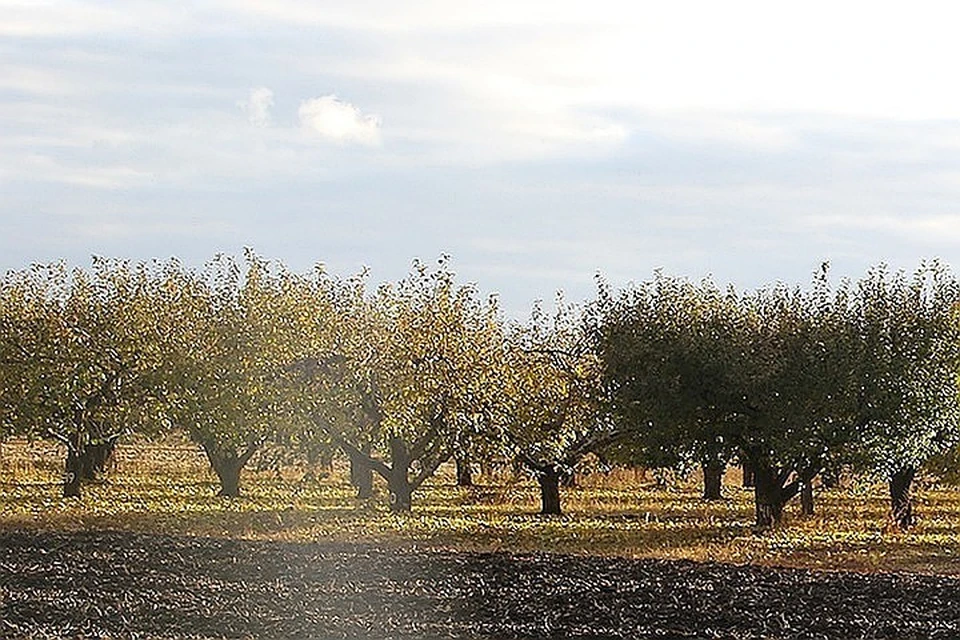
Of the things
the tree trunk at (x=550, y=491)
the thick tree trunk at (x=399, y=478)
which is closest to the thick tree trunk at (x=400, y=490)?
the thick tree trunk at (x=399, y=478)

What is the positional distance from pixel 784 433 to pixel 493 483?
82.4 feet

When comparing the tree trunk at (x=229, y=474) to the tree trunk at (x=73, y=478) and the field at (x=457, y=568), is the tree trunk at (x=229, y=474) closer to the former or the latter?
the field at (x=457, y=568)

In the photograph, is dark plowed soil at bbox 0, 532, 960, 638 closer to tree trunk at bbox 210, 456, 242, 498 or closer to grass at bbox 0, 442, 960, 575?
grass at bbox 0, 442, 960, 575

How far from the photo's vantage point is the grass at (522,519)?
34938 millimetres

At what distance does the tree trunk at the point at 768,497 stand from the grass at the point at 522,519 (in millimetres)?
483

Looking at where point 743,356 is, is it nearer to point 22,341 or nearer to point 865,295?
point 865,295

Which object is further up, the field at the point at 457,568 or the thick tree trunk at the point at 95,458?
the thick tree trunk at the point at 95,458

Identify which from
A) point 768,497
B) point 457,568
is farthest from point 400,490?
point 457,568

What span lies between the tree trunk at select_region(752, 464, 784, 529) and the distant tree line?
0.20 ft

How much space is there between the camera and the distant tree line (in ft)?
130

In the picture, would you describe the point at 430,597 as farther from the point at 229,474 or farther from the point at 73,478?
the point at 73,478

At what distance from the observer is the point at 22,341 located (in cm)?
5153

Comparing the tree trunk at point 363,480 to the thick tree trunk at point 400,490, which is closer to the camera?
the thick tree trunk at point 400,490

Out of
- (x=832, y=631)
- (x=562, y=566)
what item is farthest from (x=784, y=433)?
(x=832, y=631)
